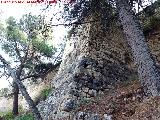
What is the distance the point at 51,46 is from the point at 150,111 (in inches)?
609

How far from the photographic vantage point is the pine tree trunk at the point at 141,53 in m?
12.3

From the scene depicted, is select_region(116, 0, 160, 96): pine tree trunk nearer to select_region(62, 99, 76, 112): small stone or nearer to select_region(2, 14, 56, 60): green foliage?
select_region(62, 99, 76, 112): small stone

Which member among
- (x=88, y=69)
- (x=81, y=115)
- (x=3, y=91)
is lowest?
(x=3, y=91)

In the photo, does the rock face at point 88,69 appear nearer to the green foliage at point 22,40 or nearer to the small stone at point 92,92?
the small stone at point 92,92

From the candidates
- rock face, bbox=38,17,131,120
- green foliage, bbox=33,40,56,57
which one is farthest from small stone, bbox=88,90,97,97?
green foliage, bbox=33,40,56,57

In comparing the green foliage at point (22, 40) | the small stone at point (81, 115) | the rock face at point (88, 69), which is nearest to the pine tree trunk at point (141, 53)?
the small stone at point (81, 115)

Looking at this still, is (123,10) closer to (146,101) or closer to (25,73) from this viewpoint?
(146,101)

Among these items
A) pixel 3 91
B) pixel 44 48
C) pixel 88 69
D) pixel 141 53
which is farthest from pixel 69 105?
pixel 3 91

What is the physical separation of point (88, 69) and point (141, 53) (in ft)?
13.5

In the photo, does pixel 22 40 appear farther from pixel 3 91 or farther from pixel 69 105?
pixel 69 105

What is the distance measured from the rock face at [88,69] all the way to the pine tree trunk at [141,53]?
2.66 metres

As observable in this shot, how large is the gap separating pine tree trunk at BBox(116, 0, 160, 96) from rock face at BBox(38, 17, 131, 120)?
8.71ft

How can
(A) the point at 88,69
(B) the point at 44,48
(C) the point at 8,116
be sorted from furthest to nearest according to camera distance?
(B) the point at 44,48, (C) the point at 8,116, (A) the point at 88,69

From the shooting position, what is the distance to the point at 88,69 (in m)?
16.3
